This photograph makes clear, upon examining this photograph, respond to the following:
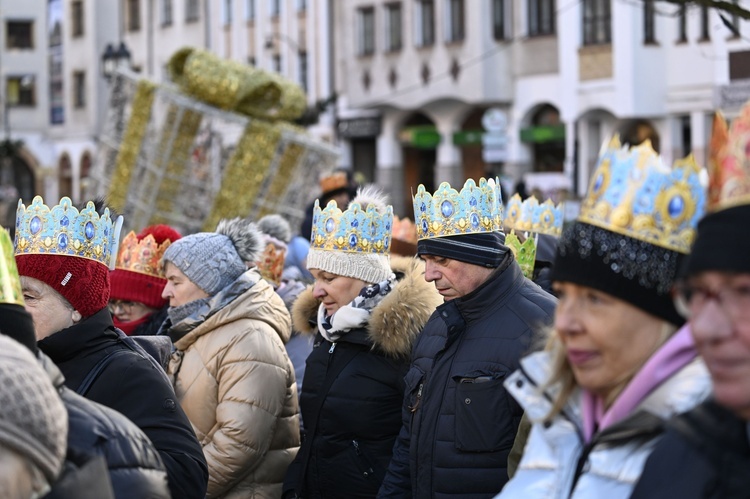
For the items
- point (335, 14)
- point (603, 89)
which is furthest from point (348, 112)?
point (603, 89)

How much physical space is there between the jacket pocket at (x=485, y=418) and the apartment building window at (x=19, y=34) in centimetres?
5753

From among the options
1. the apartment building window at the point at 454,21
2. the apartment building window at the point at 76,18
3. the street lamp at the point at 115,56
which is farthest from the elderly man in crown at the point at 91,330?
the apartment building window at the point at 76,18

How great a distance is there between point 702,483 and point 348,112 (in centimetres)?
3841

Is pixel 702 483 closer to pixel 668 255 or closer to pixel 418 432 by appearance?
pixel 668 255

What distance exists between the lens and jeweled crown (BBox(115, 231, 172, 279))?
7785 millimetres

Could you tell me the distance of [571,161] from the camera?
104 feet

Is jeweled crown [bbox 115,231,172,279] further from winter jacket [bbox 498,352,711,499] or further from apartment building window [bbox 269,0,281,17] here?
apartment building window [bbox 269,0,281,17]

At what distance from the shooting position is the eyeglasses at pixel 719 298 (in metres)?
2.62

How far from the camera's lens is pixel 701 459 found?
2779 mm

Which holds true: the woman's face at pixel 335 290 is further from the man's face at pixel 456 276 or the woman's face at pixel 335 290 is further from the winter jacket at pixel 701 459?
the winter jacket at pixel 701 459

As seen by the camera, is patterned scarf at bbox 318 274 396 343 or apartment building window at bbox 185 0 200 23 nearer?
patterned scarf at bbox 318 274 396 343

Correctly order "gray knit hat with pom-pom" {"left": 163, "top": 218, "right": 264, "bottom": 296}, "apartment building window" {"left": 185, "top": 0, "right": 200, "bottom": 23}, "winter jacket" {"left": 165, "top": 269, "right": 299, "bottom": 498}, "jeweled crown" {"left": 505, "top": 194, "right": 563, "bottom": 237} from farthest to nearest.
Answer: "apartment building window" {"left": 185, "top": 0, "right": 200, "bottom": 23}, "jeweled crown" {"left": 505, "top": 194, "right": 563, "bottom": 237}, "gray knit hat with pom-pom" {"left": 163, "top": 218, "right": 264, "bottom": 296}, "winter jacket" {"left": 165, "top": 269, "right": 299, "bottom": 498}

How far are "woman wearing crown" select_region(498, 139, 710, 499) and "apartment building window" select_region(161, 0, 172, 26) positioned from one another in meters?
47.1

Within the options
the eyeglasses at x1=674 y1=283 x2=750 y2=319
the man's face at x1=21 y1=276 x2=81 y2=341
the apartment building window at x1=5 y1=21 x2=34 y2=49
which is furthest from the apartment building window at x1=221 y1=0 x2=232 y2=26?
the eyeglasses at x1=674 y1=283 x2=750 y2=319
